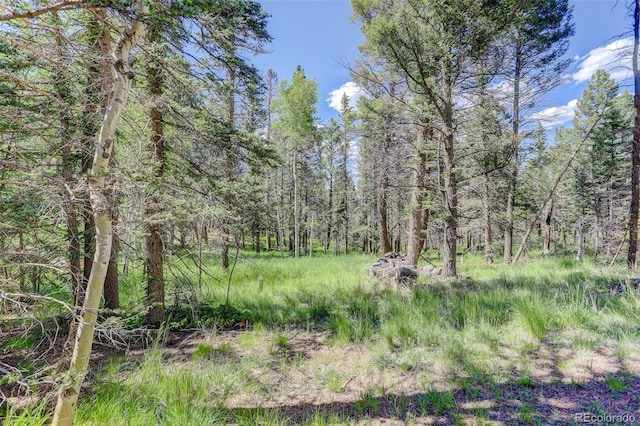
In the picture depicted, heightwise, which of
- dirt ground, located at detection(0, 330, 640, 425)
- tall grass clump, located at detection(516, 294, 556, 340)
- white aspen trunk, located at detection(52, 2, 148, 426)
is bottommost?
dirt ground, located at detection(0, 330, 640, 425)

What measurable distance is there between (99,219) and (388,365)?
3.30 metres

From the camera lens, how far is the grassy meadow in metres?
2.41

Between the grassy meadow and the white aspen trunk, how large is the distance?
0.43 metres

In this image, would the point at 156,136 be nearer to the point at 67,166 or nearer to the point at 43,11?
the point at 67,166

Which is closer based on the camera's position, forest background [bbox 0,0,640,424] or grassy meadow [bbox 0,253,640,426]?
forest background [bbox 0,0,640,424]

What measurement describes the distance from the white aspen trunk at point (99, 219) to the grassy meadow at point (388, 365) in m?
0.43

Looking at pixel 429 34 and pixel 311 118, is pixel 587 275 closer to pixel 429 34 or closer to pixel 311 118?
pixel 429 34

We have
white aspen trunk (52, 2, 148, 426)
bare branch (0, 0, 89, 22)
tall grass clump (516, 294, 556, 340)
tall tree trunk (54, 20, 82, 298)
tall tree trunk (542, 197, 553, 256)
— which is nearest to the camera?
bare branch (0, 0, 89, 22)

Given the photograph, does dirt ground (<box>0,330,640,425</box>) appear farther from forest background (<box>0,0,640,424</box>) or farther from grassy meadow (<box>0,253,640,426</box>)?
forest background (<box>0,0,640,424</box>)

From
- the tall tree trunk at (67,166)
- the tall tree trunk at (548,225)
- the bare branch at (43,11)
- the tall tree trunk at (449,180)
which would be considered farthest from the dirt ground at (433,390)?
the tall tree trunk at (548,225)

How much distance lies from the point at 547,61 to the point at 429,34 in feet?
27.0

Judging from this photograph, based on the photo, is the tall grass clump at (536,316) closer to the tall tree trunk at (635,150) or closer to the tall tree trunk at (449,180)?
the tall tree trunk at (449,180)

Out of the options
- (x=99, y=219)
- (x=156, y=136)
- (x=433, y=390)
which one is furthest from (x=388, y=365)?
(x=156, y=136)

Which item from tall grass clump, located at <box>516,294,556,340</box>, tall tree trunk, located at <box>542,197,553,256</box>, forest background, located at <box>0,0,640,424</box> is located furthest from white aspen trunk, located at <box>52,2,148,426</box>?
tall tree trunk, located at <box>542,197,553,256</box>
